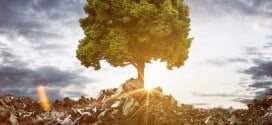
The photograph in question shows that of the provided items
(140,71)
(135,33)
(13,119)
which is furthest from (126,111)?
(13,119)

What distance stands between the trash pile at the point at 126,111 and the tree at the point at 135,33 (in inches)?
96.5

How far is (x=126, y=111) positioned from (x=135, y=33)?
22.5ft

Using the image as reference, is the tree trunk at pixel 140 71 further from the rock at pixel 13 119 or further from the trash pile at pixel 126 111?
the rock at pixel 13 119

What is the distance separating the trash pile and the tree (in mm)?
2452

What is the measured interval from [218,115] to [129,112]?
21.6ft

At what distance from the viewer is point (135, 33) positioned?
35.4 m

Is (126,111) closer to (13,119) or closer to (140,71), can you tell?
(140,71)

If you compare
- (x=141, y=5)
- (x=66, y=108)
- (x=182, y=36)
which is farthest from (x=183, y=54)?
(x=66, y=108)

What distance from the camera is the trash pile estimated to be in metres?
27.9

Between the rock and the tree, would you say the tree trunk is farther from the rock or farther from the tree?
the rock

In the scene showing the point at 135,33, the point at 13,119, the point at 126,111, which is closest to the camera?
the point at 13,119

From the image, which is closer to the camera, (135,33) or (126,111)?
(126,111)

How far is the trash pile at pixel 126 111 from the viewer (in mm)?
27858

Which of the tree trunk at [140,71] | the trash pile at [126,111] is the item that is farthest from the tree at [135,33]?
the trash pile at [126,111]
